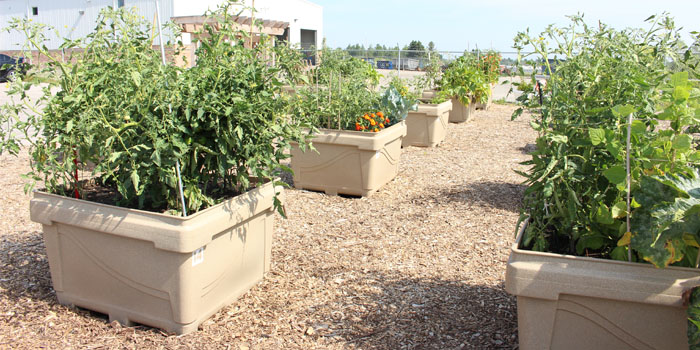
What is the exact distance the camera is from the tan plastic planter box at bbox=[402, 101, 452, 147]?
7.13 metres

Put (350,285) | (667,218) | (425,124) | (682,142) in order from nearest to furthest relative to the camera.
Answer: (667,218), (682,142), (350,285), (425,124)

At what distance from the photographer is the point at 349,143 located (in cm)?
462

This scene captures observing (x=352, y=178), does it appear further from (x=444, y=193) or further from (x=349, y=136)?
(x=444, y=193)

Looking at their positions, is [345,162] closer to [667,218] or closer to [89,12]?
[667,218]

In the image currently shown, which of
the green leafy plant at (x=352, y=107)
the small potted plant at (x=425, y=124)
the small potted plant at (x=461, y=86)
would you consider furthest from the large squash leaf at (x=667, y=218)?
the small potted plant at (x=461, y=86)

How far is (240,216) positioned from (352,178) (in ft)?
7.25

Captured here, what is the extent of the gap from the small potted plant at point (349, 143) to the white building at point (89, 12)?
59.7 ft

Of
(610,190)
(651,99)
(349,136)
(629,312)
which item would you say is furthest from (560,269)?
(349,136)

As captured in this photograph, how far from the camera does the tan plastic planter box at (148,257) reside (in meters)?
2.34

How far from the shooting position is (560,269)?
193cm

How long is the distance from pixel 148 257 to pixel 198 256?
221 millimetres

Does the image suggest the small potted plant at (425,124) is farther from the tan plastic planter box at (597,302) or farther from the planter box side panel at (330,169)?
the tan plastic planter box at (597,302)

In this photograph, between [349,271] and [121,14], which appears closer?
[121,14]

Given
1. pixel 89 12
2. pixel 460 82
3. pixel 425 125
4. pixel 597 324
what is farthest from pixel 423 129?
pixel 89 12
